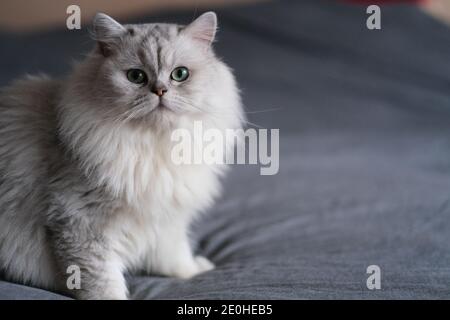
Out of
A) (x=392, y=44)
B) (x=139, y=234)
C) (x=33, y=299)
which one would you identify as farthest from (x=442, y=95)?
(x=33, y=299)

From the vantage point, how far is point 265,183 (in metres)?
2.08

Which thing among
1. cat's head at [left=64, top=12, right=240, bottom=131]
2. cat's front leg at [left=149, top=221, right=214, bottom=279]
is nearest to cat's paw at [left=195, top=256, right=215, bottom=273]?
cat's front leg at [left=149, top=221, right=214, bottom=279]

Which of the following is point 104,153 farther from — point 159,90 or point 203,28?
point 203,28

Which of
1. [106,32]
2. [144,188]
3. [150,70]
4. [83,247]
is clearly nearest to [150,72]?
[150,70]

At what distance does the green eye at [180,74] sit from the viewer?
1.13 metres

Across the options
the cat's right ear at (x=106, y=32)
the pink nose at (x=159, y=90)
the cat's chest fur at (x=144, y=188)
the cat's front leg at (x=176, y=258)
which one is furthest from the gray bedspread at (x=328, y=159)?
the pink nose at (x=159, y=90)

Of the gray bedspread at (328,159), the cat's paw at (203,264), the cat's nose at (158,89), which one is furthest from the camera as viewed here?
the cat's paw at (203,264)

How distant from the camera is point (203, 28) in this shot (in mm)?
1184

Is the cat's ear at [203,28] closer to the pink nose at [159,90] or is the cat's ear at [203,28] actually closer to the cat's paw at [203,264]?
the pink nose at [159,90]

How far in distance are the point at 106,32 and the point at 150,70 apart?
0.14 meters

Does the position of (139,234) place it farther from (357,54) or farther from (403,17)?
(403,17)

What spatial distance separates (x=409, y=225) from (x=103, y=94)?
105 centimetres

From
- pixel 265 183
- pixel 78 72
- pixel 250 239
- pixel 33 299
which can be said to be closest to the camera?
pixel 33 299

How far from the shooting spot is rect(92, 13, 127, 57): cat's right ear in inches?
43.9
